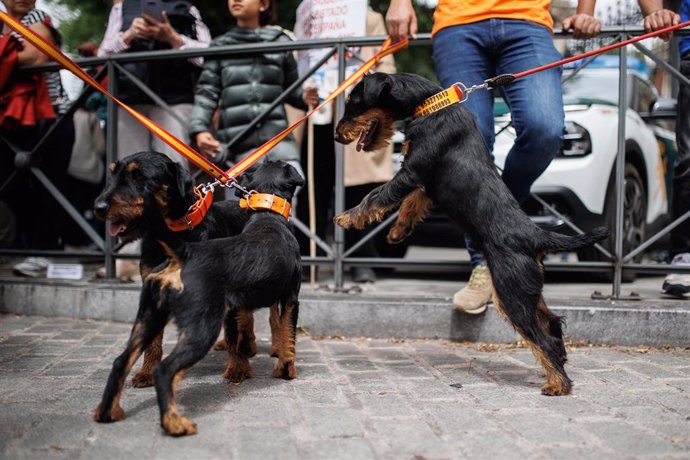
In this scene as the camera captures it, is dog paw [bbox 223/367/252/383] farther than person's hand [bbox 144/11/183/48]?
No

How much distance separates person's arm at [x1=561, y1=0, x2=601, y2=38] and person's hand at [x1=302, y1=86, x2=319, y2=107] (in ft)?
6.14

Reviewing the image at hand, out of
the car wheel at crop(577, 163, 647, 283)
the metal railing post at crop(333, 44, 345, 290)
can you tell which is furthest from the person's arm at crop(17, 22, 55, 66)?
the car wheel at crop(577, 163, 647, 283)

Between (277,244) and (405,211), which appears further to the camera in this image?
(405,211)

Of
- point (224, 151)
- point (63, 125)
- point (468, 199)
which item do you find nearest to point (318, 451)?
point (468, 199)

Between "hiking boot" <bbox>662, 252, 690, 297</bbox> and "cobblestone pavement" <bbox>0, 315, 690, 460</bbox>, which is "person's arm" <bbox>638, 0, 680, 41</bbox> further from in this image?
"cobblestone pavement" <bbox>0, 315, 690, 460</bbox>

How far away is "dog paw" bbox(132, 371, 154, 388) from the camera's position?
329 cm

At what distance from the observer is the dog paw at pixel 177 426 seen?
2508 mm

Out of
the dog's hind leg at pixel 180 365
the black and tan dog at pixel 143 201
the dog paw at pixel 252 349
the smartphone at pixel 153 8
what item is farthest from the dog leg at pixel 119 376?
the smartphone at pixel 153 8

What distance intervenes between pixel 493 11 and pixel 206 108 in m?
2.29

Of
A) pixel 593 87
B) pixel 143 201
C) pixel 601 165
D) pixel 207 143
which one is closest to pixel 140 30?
pixel 207 143

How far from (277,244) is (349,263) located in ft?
5.85

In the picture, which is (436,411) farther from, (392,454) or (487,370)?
(487,370)

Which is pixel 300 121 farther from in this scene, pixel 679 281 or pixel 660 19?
pixel 679 281

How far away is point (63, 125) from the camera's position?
5953mm
